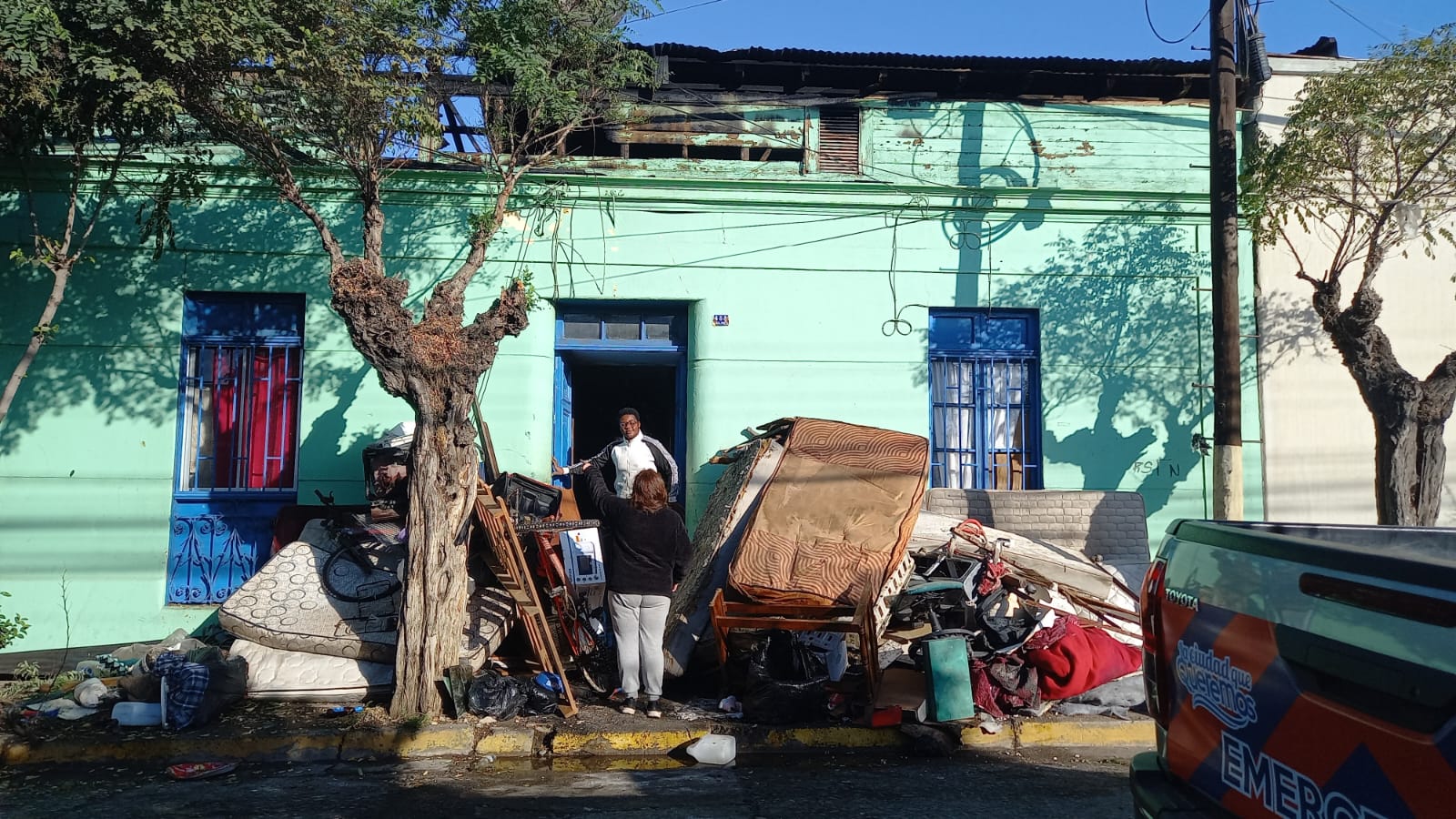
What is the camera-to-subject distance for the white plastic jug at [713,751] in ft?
20.0

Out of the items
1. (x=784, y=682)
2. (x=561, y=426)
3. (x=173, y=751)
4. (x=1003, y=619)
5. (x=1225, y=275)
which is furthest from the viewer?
(x=561, y=426)

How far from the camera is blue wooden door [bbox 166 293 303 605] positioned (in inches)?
375

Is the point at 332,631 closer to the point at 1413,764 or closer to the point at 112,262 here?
the point at 112,262

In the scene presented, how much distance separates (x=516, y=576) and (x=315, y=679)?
5.74 ft

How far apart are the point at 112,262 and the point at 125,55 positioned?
130 inches

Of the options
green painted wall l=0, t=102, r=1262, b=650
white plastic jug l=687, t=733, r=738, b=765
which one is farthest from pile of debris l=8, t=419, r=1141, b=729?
green painted wall l=0, t=102, r=1262, b=650

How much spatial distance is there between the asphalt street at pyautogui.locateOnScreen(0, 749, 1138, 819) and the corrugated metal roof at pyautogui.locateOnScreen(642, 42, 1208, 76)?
24.3ft

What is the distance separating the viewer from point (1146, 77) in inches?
429

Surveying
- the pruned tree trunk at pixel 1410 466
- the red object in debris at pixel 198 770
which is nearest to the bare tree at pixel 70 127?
the red object in debris at pixel 198 770

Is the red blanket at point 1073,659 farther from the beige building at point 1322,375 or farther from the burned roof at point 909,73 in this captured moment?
the burned roof at point 909,73

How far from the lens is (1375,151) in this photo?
29.3ft

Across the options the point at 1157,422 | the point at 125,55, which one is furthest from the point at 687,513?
the point at 125,55

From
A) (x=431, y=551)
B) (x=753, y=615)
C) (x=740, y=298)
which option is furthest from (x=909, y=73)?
(x=431, y=551)

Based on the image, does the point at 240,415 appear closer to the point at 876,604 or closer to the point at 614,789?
the point at 614,789
